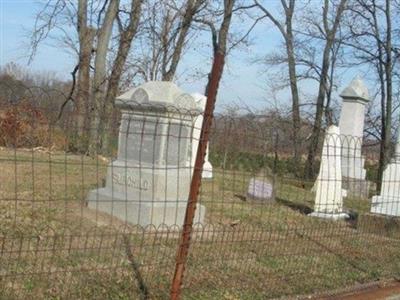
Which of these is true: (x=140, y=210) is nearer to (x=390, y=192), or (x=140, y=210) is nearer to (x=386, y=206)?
(x=386, y=206)

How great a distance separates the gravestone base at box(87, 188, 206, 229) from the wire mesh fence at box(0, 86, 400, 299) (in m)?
0.02

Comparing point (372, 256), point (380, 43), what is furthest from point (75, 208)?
point (380, 43)

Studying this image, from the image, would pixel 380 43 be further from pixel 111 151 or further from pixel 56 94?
pixel 56 94

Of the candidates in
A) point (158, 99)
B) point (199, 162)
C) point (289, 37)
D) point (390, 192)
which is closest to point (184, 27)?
point (289, 37)

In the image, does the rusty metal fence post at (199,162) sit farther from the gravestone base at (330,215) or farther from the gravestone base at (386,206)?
the gravestone base at (386,206)

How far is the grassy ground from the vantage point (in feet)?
16.8

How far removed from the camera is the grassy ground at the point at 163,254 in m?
5.11

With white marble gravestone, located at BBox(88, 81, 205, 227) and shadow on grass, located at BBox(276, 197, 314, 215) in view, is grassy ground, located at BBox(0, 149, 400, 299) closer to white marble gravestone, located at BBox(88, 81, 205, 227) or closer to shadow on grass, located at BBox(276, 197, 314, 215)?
white marble gravestone, located at BBox(88, 81, 205, 227)

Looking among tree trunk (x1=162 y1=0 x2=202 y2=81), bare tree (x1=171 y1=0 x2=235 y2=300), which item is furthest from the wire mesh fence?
tree trunk (x1=162 y1=0 x2=202 y2=81)

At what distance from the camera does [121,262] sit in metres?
5.71

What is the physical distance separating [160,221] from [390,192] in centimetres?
524

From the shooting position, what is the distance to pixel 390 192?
11258mm

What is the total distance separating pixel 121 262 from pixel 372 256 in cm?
392

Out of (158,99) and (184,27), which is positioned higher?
(184,27)
